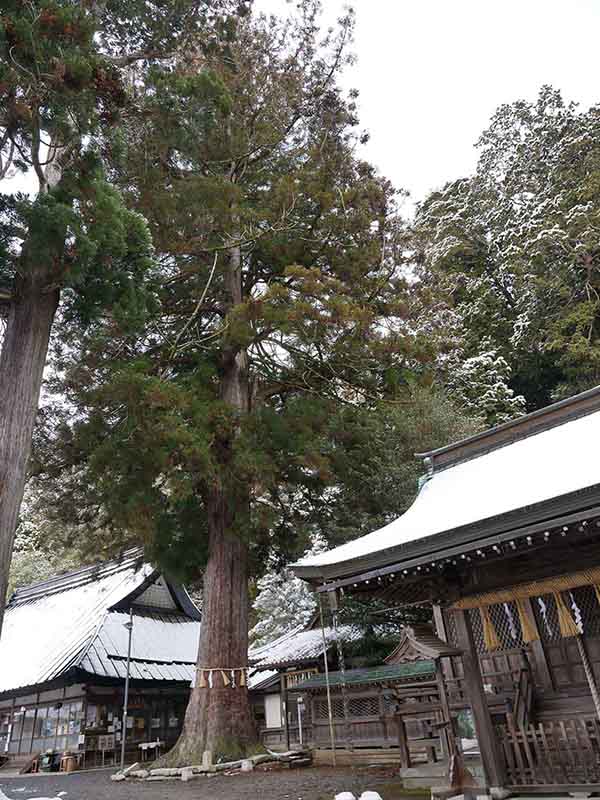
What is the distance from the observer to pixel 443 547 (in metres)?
5.91

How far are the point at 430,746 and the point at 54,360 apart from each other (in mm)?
10298

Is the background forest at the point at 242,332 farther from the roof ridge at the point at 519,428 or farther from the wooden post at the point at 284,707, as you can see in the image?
the wooden post at the point at 284,707

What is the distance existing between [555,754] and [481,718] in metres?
0.75

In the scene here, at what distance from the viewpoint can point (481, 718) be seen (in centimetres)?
610

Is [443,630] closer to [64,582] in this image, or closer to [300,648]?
[300,648]

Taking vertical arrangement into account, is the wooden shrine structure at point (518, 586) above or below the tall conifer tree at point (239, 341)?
below

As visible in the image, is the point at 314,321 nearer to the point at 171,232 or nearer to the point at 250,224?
the point at 250,224

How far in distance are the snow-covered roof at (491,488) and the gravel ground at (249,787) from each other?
294 centimetres

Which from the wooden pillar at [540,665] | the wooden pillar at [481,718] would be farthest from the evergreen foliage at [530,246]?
the wooden pillar at [481,718]

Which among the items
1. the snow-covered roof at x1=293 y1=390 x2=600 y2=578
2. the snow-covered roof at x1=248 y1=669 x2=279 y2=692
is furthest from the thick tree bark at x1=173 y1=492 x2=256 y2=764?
the snow-covered roof at x1=248 y1=669 x2=279 y2=692

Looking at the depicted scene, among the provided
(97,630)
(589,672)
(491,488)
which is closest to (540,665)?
(589,672)

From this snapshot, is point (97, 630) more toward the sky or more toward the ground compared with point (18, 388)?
more toward the ground

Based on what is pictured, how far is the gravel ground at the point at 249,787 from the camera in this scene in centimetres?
723

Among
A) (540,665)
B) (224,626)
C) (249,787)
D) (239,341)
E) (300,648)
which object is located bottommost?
(249,787)
